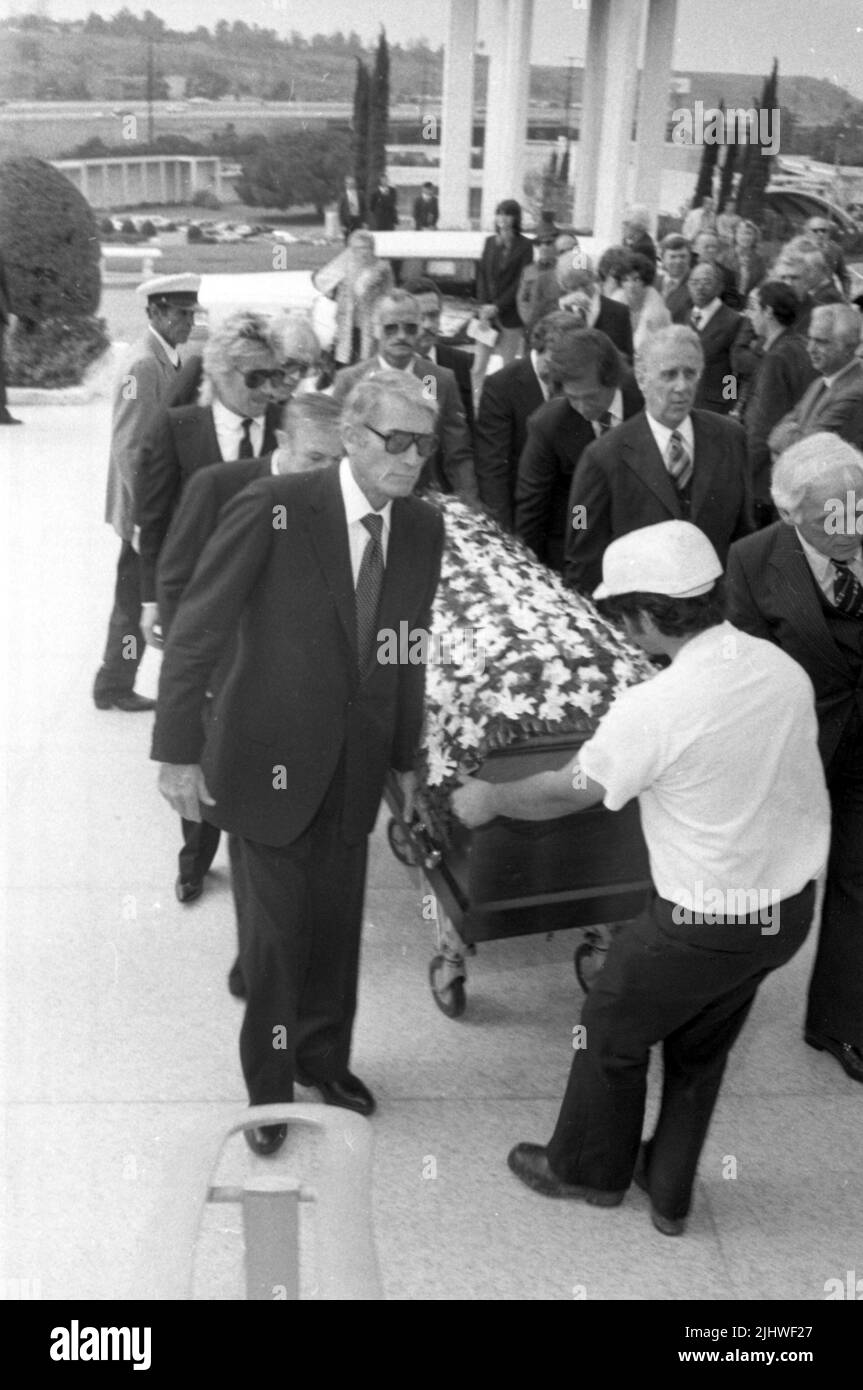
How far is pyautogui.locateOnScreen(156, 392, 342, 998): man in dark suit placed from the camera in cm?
415

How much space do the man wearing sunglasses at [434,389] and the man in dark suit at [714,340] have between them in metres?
2.74

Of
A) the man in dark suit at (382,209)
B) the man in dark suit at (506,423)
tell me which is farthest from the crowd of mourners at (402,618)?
the man in dark suit at (382,209)

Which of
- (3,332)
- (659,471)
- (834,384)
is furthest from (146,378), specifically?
(3,332)

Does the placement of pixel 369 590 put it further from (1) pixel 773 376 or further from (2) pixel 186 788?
(1) pixel 773 376

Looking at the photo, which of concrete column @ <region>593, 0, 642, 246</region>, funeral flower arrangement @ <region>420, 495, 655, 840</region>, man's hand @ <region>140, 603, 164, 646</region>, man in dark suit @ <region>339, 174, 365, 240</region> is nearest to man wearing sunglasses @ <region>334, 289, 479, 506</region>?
man's hand @ <region>140, 603, 164, 646</region>

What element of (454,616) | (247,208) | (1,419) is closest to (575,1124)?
(454,616)

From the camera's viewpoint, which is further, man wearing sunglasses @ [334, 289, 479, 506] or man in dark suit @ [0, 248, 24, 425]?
man in dark suit @ [0, 248, 24, 425]

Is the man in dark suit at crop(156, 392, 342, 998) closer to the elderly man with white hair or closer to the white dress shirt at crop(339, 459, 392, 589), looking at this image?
the white dress shirt at crop(339, 459, 392, 589)

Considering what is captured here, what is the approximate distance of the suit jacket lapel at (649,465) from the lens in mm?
4848

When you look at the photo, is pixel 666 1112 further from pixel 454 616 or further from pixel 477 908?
pixel 454 616

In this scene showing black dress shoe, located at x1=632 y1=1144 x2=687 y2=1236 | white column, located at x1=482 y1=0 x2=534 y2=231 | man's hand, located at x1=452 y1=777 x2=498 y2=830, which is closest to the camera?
man's hand, located at x1=452 y1=777 x2=498 y2=830

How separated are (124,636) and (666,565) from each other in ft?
13.9

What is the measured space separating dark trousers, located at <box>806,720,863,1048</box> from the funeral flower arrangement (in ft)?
2.13

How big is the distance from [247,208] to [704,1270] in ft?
49.9
